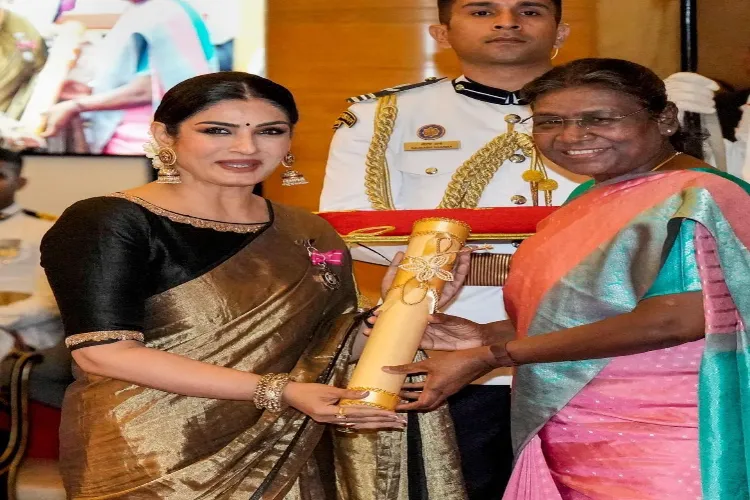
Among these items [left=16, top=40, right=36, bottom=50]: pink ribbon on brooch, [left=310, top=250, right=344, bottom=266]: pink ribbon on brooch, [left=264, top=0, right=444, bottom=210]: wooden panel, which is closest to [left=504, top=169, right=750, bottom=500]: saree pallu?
[left=310, top=250, right=344, bottom=266]: pink ribbon on brooch

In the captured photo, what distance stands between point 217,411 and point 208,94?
0.71m

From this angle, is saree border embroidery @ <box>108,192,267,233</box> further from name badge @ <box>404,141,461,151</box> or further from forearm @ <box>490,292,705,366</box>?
name badge @ <box>404,141,461,151</box>

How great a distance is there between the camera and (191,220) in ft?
7.64

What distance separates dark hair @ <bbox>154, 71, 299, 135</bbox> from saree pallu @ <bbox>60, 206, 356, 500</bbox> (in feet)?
1.05

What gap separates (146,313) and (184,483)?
14.9 inches

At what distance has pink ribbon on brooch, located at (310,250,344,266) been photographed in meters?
2.49

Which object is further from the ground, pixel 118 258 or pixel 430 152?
pixel 430 152

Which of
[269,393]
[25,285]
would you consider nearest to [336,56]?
[25,285]

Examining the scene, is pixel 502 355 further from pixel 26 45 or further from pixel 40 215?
pixel 26 45

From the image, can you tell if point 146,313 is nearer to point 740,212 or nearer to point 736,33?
point 740,212

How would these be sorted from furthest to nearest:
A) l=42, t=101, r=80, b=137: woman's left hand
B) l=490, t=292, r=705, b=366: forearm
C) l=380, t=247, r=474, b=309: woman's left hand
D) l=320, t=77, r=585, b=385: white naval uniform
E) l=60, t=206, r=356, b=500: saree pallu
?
1. l=42, t=101, r=80, b=137: woman's left hand
2. l=320, t=77, r=585, b=385: white naval uniform
3. l=380, t=247, r=474, b=309: woman's left hand
4. l=60, t=206, r=356, b=500: saree pallu
5. l=490, t=292, r=705, b=366: forearm

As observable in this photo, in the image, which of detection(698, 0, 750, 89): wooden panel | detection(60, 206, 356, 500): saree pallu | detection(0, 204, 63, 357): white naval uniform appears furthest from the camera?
detection(0, 204, 63, 357): white naval uniform

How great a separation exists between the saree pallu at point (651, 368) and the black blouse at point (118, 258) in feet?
2.56

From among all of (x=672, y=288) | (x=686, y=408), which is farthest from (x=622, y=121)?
(x=686, y=408)
